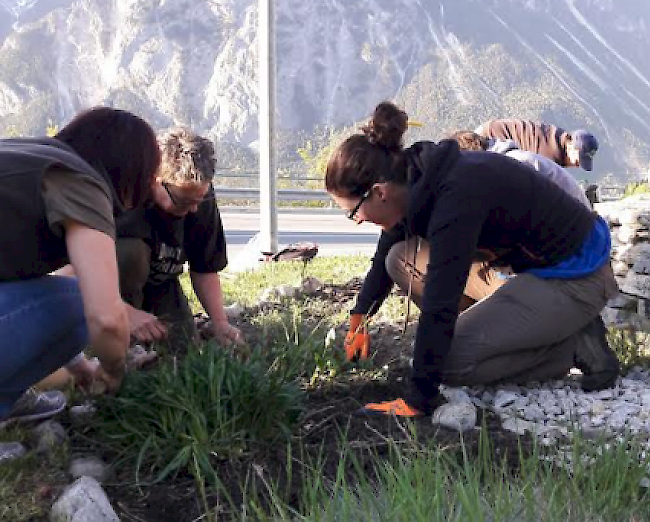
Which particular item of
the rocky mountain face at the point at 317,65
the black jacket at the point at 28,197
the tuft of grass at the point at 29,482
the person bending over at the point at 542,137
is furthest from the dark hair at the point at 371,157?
the rocky mountain face at the point at 317,65

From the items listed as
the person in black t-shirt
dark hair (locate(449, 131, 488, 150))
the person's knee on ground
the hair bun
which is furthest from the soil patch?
dark hair (locate(449, 131, 488, 150))

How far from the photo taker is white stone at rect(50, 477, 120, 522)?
81.7 inches

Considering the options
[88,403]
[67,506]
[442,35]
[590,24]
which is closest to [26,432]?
[88,403]

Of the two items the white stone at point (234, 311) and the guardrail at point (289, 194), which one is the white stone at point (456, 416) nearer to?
the white stone at point (234, 311)

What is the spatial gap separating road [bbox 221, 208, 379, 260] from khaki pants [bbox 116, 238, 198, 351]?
1083 centimetres

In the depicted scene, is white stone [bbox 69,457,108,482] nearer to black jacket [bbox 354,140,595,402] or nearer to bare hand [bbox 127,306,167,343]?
bare hand [bbox 127,306,167,343]

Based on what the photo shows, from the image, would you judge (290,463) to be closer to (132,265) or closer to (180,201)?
(180,201)

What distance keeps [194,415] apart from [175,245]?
4.03 feet

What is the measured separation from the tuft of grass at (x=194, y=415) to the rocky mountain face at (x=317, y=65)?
58.7 metres

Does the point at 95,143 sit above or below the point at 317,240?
above

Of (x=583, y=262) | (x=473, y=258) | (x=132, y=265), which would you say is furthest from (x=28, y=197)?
(x=583, y=262)

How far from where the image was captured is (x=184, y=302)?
391 cm

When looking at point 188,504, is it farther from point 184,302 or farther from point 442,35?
point 442,35

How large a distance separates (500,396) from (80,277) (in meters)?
1.88
